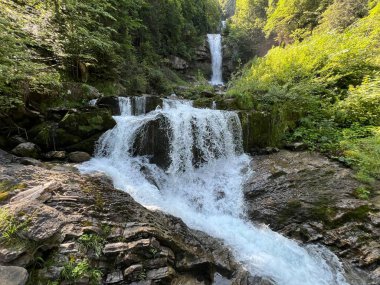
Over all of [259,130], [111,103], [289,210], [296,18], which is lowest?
[289,210]

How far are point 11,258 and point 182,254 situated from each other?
2201 mm

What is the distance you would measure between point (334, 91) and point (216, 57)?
627 inches

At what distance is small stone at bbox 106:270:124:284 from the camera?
294 centimetres

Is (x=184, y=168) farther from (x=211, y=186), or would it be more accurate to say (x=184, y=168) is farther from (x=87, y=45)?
(x=87, y=45)

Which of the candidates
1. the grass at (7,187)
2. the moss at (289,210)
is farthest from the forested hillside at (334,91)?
the grass at (7,187)

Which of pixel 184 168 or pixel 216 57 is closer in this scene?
pixel 184 168

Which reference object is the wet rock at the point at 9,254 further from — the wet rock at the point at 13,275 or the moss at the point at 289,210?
the moss at the point at 289,210

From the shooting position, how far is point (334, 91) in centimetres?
907

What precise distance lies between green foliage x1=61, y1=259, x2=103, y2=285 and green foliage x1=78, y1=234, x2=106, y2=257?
0.18 meters

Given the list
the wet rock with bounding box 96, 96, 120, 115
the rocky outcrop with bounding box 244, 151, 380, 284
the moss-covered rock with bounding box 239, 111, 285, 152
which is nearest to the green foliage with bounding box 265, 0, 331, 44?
the moss-covered rock with bounding box 239, 111, 285, 152

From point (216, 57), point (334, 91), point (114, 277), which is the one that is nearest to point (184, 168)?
point (114, 277)

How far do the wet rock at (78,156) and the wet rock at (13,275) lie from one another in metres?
4.34

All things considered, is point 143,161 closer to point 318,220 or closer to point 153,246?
point 153,246

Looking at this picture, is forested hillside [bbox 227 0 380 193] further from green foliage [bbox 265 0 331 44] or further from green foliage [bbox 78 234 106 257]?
green foliage [bbox 78 234 106 257]
